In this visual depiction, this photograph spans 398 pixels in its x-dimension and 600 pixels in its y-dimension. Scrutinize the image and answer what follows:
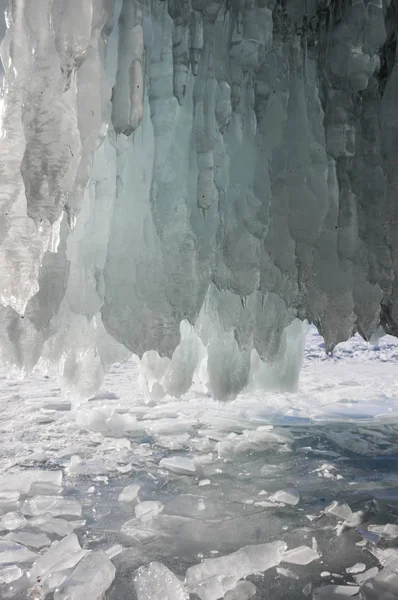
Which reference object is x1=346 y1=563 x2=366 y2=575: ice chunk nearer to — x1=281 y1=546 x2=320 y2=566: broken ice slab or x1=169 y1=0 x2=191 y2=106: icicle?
x1=281 y1=546 x2=320 y2=566: broken ice slab

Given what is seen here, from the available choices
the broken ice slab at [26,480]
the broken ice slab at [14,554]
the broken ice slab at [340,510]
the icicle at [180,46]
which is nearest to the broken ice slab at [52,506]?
the broken ice slab at [26,480]

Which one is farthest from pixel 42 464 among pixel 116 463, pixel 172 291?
pixel 172 291

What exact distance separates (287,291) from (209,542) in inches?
79.5

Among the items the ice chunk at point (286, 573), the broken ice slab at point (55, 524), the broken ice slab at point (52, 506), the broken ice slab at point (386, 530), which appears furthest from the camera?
the broken ice slab at point (52, 506)

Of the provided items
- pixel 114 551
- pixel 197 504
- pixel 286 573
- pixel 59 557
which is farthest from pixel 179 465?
pixel 286 573

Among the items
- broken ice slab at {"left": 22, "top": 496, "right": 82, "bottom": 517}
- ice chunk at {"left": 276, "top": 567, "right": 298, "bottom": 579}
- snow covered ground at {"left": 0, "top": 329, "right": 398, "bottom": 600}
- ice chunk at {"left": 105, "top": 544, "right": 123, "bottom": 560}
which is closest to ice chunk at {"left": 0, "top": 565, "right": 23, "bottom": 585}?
snow covered ground at {"left": 0, "top": 329, "right": 398, "bottom": 600}

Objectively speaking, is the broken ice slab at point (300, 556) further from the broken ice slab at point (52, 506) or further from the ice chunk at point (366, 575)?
the broken ice slab at point (52, 506)

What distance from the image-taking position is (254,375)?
257 inches

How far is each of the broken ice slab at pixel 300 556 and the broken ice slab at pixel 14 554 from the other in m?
1.23

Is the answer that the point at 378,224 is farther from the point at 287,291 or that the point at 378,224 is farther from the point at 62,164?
the point at 62,164

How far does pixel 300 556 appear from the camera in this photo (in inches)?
99.6

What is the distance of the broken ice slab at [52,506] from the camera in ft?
10.3

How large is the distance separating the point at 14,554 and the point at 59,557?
0.24 meters

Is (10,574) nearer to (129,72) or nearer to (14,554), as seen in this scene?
(14,554)
